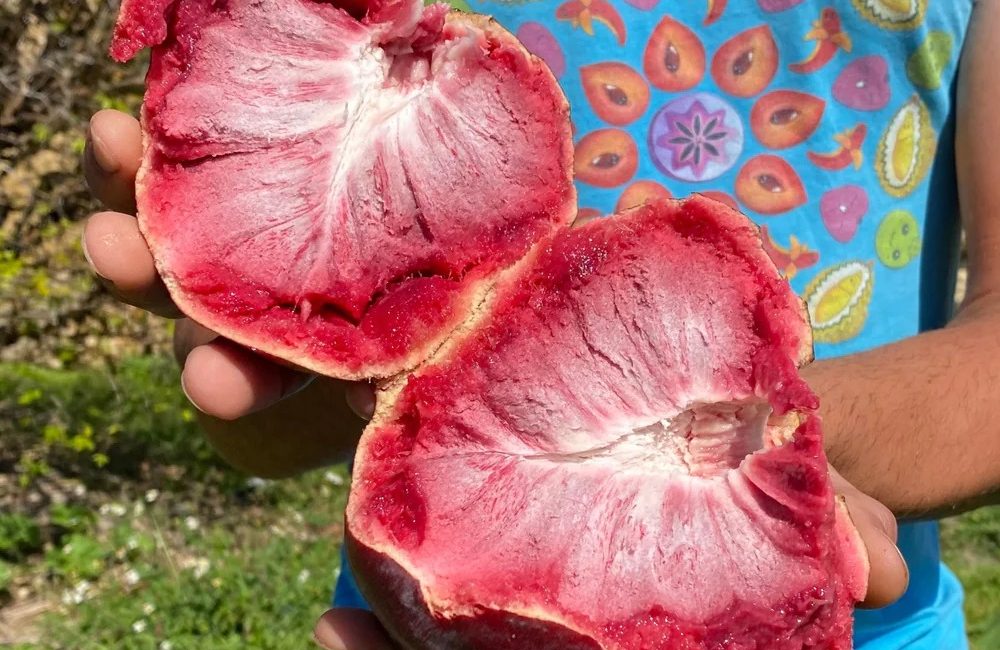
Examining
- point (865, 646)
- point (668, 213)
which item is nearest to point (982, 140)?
point (668, 213)

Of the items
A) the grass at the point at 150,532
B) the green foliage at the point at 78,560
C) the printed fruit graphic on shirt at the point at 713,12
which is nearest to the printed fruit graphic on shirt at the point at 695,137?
the printed fruit graphic on shirt at the point at 713,12

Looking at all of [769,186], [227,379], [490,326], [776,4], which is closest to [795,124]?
[769,186]

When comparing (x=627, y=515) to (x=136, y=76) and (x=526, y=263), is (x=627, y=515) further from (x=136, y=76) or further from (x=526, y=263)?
(x=136, y=76)

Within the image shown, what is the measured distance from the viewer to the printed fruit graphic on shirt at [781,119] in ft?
6.43

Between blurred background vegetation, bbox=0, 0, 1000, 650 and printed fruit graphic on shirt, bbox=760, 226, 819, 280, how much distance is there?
85.6 inches

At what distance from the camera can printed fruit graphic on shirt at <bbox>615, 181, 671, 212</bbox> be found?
6.23 ft

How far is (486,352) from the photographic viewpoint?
1354 millimetres

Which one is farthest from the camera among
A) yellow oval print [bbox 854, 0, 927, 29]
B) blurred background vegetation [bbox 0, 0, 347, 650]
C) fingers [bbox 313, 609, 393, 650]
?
blurred background vegetation [bbox 0, 0, 347, 650]

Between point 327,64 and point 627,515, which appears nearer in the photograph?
point 627,515

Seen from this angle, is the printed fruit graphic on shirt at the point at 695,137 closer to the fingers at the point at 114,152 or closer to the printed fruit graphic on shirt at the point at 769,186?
the printed fruit graphic on shirt at the point at 769,186

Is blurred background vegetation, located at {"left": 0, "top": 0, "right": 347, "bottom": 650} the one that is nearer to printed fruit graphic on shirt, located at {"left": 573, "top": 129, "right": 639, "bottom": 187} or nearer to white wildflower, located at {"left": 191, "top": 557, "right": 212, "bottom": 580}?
white wildflower, located at {"left": 191, "top": 557, "right": 212, "bottom": 580}

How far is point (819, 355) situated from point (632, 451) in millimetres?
782

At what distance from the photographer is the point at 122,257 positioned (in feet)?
4.58

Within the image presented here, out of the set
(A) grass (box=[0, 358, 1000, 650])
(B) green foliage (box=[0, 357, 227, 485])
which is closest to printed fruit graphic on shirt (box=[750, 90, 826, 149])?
(A) grass (box=[0, 358, 1000, 650])
